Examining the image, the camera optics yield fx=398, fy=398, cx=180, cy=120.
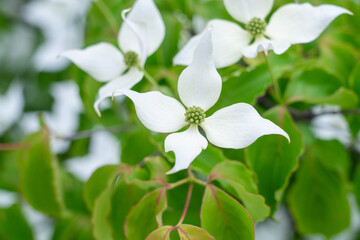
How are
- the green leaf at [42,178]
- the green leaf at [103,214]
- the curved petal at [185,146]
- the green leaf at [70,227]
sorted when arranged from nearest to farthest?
1. the curved petal at [185,146]
2. the green leaf at [103,214]
3. the green leaf at [42,178]
4. the green leaf at [70,227]

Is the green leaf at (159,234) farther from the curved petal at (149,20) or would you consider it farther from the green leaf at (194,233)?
the curved petal at (149,20)

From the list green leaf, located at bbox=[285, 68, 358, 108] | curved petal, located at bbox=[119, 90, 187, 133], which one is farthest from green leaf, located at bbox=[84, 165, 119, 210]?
green leaf, located at bbox=[285, 68, 358, 108]

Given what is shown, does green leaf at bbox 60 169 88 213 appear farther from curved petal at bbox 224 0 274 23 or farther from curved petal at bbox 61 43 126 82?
curved petal at bbox 224 0 274 23

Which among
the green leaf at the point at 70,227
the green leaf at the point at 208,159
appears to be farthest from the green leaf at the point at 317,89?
the green leaf at the point at 70,227

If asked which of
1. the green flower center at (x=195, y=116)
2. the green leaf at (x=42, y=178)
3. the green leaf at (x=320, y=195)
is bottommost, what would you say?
the green leaf at (x=320, y=195)

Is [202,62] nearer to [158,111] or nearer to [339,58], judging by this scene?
[158,111]

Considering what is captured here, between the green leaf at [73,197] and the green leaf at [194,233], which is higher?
the green leaf at [194,233]

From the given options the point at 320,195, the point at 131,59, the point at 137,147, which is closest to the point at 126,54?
the point at 131,59
